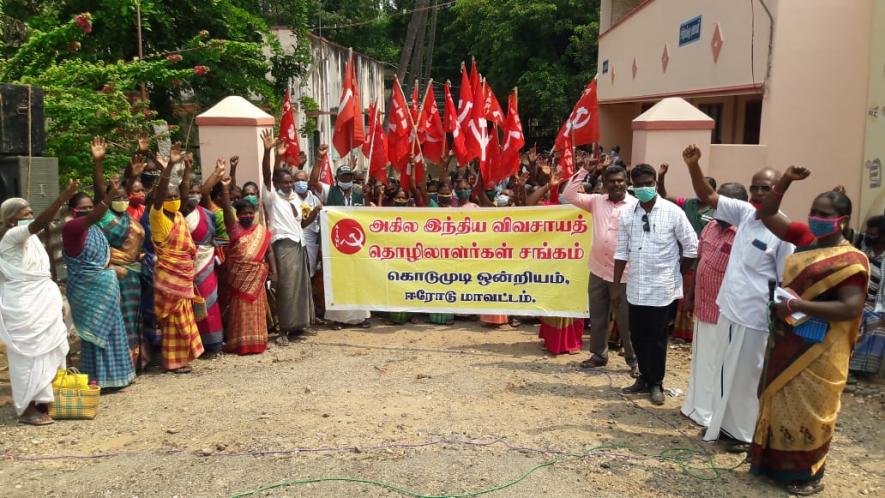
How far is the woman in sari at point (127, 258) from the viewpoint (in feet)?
19.0

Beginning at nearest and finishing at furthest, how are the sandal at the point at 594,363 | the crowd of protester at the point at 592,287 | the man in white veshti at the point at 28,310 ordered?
the crowd of protester at the point at 592,287 < the man in white veshti at the point at 28,310 < the sandal at the point at 594,363

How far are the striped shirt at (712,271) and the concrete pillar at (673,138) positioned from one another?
9.23 ft

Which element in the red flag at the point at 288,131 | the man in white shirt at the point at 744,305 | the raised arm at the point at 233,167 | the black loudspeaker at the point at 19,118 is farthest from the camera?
the red flag at the point at 288,131

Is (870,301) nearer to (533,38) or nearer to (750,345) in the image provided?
(750,345)

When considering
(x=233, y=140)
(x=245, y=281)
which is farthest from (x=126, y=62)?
(x=245, y=281)

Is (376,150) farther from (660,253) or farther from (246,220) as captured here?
(660,253)

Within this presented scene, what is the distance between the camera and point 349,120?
9.02m

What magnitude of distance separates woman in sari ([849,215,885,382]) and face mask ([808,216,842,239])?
7.70 ft

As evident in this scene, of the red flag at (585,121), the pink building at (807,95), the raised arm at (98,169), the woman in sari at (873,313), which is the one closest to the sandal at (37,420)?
the raised arm at (98,169)

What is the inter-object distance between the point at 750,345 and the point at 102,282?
461 cm

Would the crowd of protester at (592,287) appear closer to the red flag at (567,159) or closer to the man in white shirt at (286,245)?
the man in white shirt at (286,245)

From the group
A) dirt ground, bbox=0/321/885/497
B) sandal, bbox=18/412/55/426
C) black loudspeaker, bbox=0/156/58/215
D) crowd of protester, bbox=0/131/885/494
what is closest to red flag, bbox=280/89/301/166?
crowd of protester, bbox=0/131/885/494

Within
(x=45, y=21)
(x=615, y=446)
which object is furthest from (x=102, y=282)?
(x=45, y=21)

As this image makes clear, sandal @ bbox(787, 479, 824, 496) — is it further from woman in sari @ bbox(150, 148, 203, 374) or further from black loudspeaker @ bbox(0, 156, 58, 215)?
black loudspeaker @ bbox(0, 156, 58, 215)
